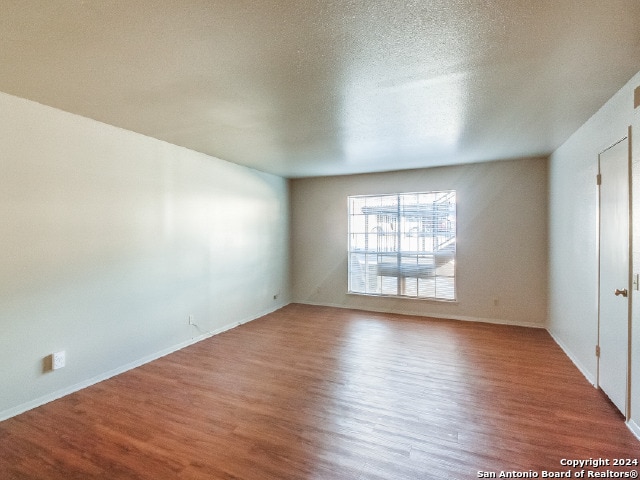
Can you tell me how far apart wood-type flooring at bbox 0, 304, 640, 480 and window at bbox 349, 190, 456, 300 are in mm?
1644

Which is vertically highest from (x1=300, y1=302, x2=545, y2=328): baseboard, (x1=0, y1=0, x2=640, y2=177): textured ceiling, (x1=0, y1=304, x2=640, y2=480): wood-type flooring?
(x1=0, y1=0, x2=640, y2=177): textured ceiling

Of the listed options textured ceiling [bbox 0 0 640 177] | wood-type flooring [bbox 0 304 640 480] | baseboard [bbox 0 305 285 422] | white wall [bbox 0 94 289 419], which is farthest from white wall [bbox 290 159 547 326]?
baseboard [bbox 0 305 285 422]

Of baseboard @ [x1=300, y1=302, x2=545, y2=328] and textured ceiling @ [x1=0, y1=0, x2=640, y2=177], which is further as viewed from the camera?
baseboard @ [x1=300, y1=302, x2=545, y2=328]

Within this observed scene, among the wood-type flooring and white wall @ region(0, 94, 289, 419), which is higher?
white wall @ region(0, 94, 289, 419)

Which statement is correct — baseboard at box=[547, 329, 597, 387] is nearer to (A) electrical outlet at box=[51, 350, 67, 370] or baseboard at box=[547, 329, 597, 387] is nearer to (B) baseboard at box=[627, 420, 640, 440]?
(B) baseboard at box=[627, 420, 640, 440]

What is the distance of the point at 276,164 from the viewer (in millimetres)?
4930

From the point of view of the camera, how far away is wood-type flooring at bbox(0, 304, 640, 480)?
1.88 metres

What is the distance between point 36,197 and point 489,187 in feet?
17.8

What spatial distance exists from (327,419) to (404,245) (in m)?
3.63

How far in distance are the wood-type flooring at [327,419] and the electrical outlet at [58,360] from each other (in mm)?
309

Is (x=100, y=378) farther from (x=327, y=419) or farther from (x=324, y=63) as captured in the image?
(x=324, y=63)

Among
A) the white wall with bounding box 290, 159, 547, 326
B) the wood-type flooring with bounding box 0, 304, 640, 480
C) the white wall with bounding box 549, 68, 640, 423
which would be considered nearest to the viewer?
the wood-type flooring with bounding box 0, 304, 640, 480

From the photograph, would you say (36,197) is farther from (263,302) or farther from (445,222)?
(445,222)

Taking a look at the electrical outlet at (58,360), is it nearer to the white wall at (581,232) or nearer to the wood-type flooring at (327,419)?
the wood-type flooring at (327,419)
